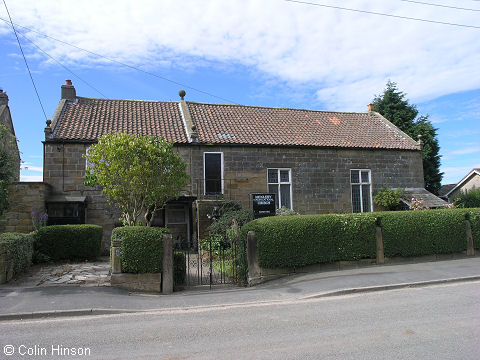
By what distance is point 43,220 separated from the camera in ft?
44.3

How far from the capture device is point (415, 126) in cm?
2795

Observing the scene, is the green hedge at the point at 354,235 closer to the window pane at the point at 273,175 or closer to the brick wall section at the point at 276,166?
the brick wall section at the point at 276,166

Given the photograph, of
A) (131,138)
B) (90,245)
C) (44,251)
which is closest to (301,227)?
(131,138)

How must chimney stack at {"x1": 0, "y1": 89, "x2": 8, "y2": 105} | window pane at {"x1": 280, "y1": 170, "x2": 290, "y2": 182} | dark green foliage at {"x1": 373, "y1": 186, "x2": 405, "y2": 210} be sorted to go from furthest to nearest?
chimney stack at {"x1": 0, "y1": 89, "x2": 8, "y2": 105} → dark green foliage at {"x1": 373, "y1": 186, "x2": 405, "y2": 210} → window pane at {"x1": 280, "y1": 170, "x2": 290, "y2": 182}

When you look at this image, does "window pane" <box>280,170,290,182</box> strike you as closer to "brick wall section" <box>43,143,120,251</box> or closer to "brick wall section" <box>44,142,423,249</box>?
"brick wall section" <box>44,142,423,249</box>

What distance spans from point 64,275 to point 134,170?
11.8 ft

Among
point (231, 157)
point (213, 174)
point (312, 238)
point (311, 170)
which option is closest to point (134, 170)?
point (312, 238)

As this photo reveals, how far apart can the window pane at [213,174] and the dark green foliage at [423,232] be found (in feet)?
25.2

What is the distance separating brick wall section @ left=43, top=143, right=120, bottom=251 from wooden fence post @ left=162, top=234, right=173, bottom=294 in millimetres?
6832

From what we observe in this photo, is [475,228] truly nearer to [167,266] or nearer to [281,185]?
[281,185]

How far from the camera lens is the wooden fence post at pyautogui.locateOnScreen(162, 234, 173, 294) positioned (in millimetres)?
9339

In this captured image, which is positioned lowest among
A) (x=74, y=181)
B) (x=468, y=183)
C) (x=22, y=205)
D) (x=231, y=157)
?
(x=22, y=205)

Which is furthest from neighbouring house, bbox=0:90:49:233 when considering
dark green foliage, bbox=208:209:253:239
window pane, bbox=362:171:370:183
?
window pane, bbox=362:171:370:183

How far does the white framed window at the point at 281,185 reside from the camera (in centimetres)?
1778
